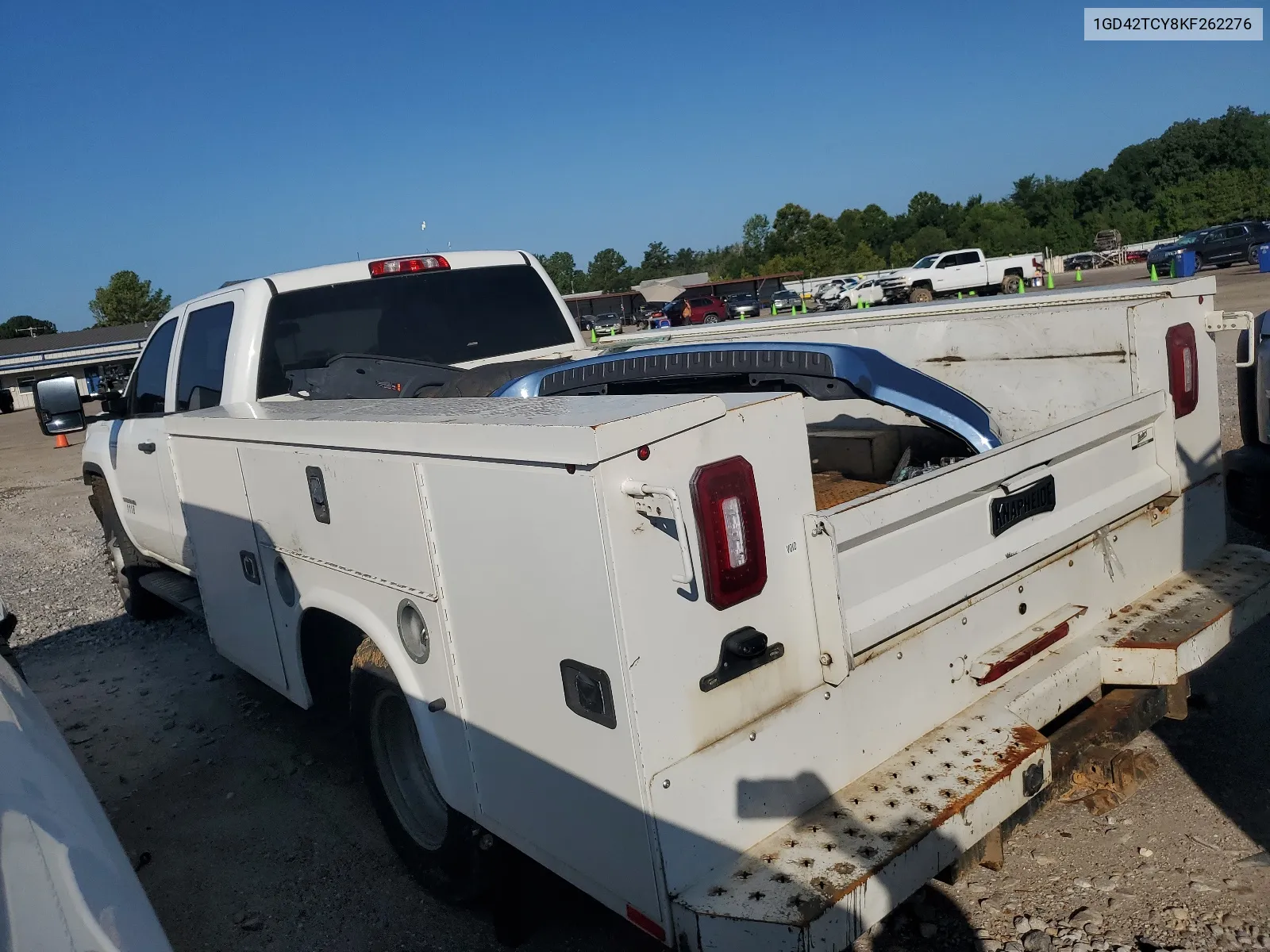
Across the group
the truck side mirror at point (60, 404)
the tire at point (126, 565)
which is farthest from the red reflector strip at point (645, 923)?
the tire at point (126, 565)

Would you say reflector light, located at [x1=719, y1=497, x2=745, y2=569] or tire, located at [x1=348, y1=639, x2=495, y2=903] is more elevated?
reflector light, located at [x1=719, y1=497, x2=745, y2=569]

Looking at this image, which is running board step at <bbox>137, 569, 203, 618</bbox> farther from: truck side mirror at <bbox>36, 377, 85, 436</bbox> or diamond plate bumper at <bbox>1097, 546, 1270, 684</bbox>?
diamond plate bumper at <bbox>1097, 546, 1270, 684</bbox>

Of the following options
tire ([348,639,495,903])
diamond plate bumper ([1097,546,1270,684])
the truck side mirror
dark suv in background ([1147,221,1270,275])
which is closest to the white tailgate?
diamond plate bumper ([1097,546,1270,684])

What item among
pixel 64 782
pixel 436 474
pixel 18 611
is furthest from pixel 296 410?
pixel 18 611

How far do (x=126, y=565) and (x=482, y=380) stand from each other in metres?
3.94

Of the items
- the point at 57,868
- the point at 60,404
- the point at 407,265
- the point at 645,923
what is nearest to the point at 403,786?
the point at 645,923

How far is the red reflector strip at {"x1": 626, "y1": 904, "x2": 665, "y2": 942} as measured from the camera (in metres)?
2.25

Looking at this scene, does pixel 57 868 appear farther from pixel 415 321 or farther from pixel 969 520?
pixel 415 321

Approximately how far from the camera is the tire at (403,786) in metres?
3.24

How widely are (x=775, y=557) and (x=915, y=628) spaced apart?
1.83 ft

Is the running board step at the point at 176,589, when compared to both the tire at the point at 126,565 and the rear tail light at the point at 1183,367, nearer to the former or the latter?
the tire at the point at 126,565

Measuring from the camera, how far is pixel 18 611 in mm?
8594

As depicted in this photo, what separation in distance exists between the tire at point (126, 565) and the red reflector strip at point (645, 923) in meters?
5.35

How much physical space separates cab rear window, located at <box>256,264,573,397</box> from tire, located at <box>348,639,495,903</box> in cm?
204
